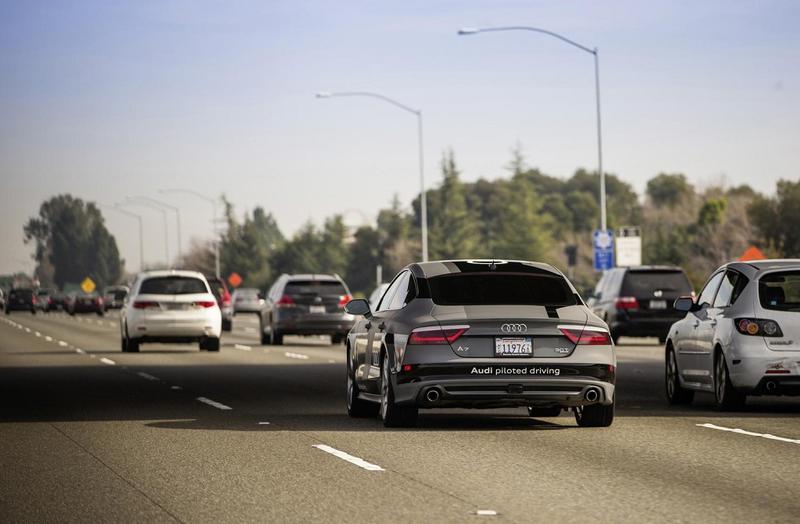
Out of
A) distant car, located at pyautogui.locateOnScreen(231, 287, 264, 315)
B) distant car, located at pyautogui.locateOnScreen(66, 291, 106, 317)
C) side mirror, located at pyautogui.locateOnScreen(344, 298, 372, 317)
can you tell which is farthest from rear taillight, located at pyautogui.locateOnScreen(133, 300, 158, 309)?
distant car, located at pyautogui.locateOnScreen(66, 291, 106, 317)

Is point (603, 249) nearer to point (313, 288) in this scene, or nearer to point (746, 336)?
point (313, 288)

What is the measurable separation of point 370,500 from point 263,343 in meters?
31.9

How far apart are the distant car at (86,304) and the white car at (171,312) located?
191 ft

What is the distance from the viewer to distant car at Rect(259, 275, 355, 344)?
4075 cm

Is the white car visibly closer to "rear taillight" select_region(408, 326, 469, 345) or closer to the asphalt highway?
the asphalt highway

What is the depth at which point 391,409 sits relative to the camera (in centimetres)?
1582

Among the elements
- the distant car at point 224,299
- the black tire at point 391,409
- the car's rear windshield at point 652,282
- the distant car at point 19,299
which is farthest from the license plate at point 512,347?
the distant car at point 19,299

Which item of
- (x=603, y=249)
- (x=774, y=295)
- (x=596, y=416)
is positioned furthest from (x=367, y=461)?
(x=603, y=249)

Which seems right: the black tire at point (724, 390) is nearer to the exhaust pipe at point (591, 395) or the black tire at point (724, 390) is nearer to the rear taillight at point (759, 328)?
the rear taillight at point (759, 328)

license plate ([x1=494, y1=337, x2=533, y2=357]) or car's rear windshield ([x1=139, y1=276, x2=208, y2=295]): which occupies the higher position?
car's rear windshield ([x1=139, y1=276, x2=208, y2=295])

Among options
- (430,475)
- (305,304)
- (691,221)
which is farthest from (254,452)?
(691,221)

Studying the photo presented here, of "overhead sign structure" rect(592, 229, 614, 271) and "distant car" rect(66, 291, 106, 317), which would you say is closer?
"overhead sign structure" rect(592, 229, 614, 271)

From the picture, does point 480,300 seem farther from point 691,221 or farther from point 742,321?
point 691,221

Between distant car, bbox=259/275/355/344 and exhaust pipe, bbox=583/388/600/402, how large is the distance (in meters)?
25.2
